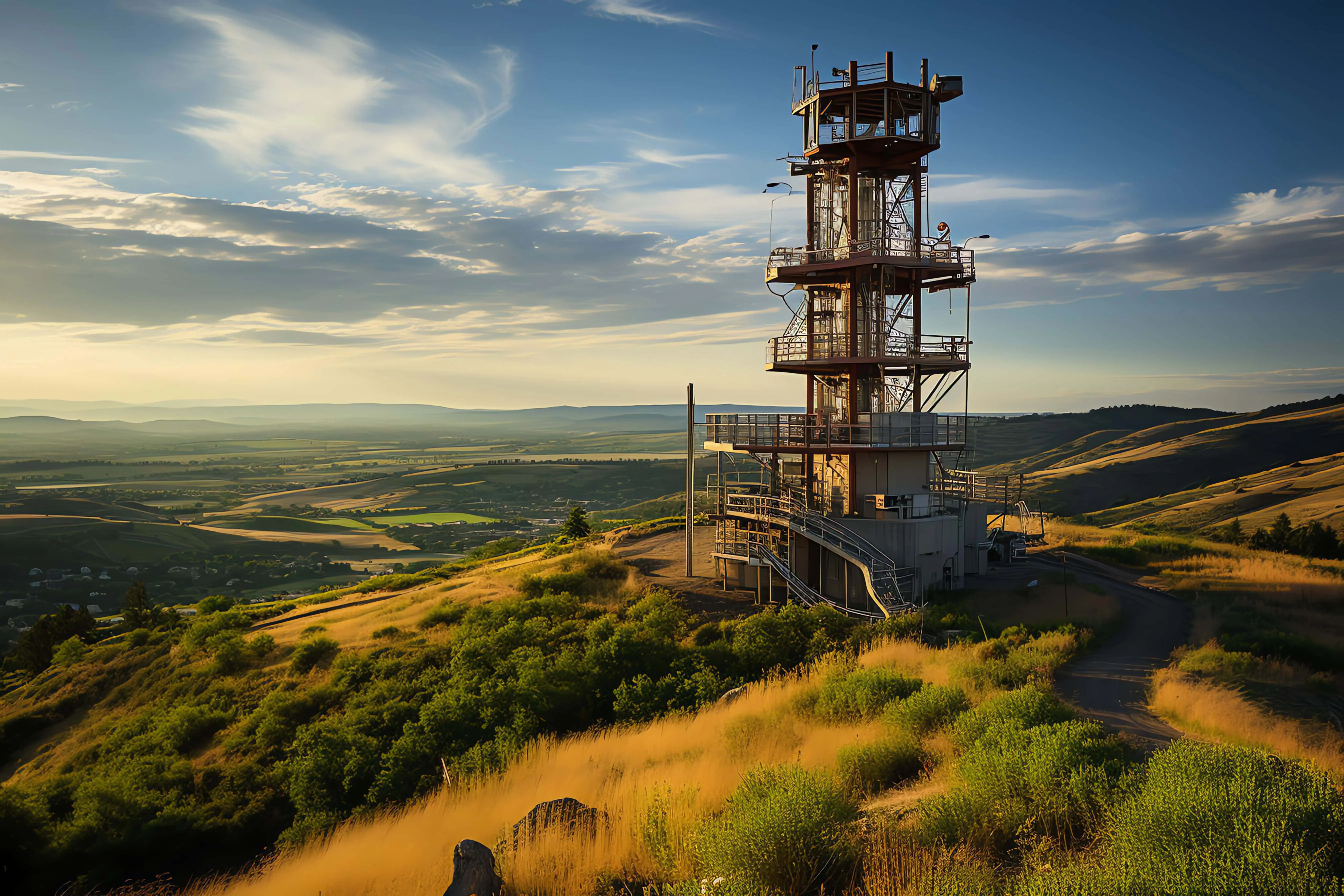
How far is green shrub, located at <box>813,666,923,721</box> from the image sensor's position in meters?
13.1

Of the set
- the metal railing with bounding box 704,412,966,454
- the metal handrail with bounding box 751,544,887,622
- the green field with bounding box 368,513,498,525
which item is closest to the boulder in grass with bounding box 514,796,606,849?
the metal handrail with bounding box 751,544,887,622

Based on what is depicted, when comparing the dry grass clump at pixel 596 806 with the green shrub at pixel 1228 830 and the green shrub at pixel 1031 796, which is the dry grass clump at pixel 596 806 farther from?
the green shrub at pixel 1228 830

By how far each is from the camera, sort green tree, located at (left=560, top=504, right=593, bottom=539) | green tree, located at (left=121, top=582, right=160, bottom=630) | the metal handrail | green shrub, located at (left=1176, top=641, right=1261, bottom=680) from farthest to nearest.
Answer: green tree, located at (left=560, top=504, right=593, bottom=539) < green tree, located at (left=121, top=582, right=160, bottom=630) < the metal handrail < green shrub, located at (left=1176, top=641, right=1261, bottom=680)

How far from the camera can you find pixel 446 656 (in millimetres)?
23797

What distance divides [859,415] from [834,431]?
3.59ft

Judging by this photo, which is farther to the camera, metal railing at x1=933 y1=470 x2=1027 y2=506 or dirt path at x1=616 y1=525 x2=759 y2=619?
metal railing at x1=933 y1=470 x2=1027 y2=506

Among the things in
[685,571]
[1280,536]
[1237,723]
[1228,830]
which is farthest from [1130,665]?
[1280,536]

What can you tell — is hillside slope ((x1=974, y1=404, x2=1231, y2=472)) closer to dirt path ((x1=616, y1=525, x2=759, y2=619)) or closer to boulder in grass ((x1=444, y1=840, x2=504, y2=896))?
dirt path ((x1=616, y1=525, x2=759, y2=619))

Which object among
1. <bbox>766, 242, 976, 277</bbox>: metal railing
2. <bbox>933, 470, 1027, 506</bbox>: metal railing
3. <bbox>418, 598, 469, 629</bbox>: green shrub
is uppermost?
<bbox>766, 242, 976, 277</bbox>: metal railing

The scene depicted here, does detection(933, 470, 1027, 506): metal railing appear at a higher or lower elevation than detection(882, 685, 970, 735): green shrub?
higher

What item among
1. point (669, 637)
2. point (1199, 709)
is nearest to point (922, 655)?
point (1199, 709)

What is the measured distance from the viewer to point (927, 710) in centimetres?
1173

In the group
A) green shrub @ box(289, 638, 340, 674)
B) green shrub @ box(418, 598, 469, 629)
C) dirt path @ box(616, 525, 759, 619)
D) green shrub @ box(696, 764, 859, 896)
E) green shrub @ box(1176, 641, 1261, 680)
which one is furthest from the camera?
green shrub @ box(418, 598, 469, 629)

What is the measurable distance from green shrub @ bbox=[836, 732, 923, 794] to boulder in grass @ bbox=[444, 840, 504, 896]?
A: 468 centimetres
